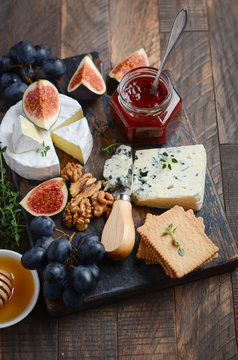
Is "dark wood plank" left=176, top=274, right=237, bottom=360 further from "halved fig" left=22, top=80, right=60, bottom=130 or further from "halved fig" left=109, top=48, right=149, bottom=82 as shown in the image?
"halved fig" left=109, top=48, right=149, bottom=82

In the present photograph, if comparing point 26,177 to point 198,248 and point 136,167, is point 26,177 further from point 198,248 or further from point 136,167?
point 198,248

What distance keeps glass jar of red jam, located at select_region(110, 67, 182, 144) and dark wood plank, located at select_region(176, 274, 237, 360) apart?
0.91 metres

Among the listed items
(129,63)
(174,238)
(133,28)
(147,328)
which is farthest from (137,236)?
(133,28)

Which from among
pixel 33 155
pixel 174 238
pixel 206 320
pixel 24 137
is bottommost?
pixel 206 320

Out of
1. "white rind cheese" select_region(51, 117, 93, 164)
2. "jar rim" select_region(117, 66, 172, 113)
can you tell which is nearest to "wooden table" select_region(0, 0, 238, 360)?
"jar rim" select_region(117, 66, 172, 113)

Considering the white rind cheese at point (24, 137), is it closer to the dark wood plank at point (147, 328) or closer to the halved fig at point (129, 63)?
the halved fig at point (129, 63)

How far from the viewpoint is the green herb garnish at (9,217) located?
2549 millimetres

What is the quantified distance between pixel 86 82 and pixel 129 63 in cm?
37

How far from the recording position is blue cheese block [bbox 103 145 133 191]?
260 centimetres

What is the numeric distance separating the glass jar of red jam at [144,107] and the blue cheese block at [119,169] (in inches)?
4.8

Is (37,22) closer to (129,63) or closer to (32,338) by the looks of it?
(129,63)

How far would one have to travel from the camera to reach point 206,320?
2514mm

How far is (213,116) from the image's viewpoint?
307cm

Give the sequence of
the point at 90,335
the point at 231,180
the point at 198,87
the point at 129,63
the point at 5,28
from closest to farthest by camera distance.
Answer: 1. the point at 90,335
2. the point at 231,180
3. the point at 129,63
4. the point at 198,87
5. the point at 5,28
